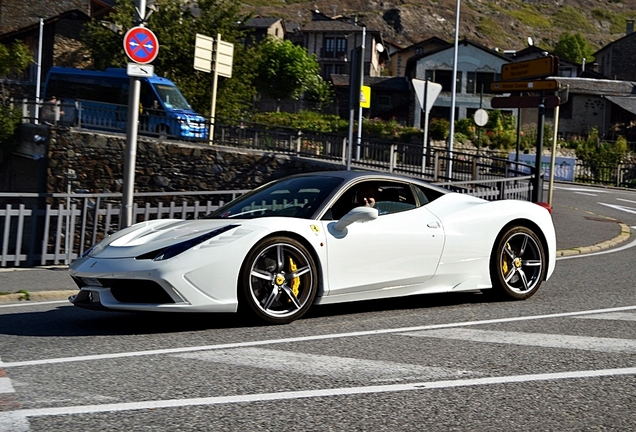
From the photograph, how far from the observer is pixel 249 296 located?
24.4 ft

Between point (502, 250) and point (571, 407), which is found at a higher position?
point (502, 250)

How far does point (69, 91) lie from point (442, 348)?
39.3 meters

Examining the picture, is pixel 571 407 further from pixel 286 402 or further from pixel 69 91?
pixel 69 91

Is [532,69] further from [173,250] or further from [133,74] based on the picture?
[173,250]

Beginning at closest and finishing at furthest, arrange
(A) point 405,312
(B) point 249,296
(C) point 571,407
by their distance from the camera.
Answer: (C) point 571,407 < (B) point 249,296 < (A) point 405,312

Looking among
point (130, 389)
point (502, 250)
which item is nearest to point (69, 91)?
point (502, 250)

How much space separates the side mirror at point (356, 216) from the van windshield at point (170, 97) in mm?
31369

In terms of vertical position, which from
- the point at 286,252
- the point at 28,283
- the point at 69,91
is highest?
the point at 69,91

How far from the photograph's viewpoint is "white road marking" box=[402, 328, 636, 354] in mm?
6750

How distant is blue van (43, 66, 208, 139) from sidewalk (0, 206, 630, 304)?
53.0 ft

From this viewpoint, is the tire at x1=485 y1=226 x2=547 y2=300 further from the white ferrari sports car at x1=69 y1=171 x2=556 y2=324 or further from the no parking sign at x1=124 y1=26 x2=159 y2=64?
the no parking sign at x1=124 y1=26 x2=159 y2=64

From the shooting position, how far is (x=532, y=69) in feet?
58.4

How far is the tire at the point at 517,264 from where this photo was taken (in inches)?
354

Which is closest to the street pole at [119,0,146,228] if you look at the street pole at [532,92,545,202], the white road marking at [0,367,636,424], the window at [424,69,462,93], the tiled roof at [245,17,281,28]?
the street pole at [532,92,545,202]
